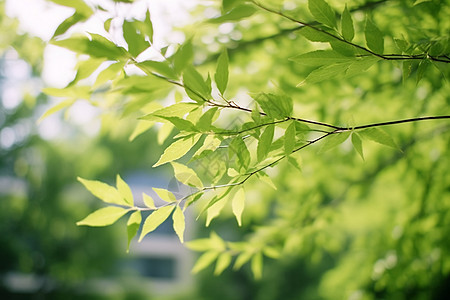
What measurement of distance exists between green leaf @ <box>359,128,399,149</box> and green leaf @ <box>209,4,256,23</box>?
244 mm

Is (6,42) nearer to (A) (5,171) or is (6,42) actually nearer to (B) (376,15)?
(B) (376,15)

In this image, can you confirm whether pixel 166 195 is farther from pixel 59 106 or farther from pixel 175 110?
pixel 59 106

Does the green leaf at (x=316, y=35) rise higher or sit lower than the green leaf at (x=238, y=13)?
lower

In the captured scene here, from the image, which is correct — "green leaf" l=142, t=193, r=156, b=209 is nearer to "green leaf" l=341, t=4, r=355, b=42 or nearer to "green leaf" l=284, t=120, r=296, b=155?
"green leaf" l=284, t=120, r=296, b=155

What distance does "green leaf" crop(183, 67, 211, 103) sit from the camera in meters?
0.45

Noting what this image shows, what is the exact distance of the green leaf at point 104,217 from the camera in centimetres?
59

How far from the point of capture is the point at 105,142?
993 cm

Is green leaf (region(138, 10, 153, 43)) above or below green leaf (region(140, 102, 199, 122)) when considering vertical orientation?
above

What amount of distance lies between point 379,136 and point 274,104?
0.16 metres

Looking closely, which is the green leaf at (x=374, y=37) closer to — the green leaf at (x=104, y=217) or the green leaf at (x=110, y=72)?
the green leaf at (x=110, y=72)

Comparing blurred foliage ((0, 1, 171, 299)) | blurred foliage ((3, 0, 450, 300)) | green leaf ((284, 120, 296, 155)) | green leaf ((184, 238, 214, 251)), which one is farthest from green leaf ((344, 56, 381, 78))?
blurred foliage ((0, 1, 171, 299))

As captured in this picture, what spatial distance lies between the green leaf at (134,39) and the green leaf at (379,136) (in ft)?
1.09

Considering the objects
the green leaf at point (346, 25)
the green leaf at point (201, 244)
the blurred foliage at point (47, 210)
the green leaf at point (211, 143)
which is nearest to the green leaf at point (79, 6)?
the green leaf at point (211, 143)

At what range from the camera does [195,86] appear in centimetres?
47
